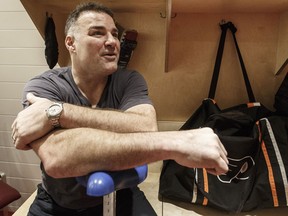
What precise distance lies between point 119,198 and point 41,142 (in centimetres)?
46

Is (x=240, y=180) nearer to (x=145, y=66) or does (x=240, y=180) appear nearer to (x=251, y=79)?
(x=251, y=79)

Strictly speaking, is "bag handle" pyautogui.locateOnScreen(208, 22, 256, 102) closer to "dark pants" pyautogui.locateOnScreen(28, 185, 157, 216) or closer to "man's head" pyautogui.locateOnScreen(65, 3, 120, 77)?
"man's head" pyautogui.locateOnScreen(65, 3, 120, 77)

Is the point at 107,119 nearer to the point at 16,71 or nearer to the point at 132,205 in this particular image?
the point at 132,205

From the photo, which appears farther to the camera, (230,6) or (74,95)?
(230,6)

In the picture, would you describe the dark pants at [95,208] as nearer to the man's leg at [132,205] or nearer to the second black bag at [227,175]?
the man's leg at [132,205]

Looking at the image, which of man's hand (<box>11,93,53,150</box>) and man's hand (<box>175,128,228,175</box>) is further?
man's hand (<box>11,93,53,150</box>)

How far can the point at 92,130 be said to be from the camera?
689mm

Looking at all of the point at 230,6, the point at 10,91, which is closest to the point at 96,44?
the point at 230,6

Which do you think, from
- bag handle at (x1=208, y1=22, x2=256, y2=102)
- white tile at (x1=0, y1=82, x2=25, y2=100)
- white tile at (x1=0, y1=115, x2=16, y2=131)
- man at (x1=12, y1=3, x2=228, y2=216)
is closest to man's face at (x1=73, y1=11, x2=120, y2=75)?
man at (x1=12, y1=3, x2=228, y2=216)

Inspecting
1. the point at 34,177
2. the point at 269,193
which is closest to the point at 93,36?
the point at 269,193

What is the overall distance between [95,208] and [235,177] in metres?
0.65

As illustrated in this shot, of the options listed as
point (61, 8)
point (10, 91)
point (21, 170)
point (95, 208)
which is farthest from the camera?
point (21, 170)

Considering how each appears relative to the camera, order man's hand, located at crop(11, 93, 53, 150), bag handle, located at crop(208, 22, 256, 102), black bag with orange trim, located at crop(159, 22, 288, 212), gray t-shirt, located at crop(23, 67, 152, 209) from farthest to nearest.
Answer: bag handle, located at crop(208, 22, 256, 102), black bag with orange trim, located at crop(159, 22, 288, 212), gray t-shirt, located at crop(23, 67, 152, 209), man's hand, located at crop(11, 93, 53, 150)

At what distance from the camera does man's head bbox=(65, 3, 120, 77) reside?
3.49 feet
